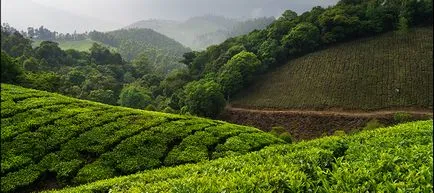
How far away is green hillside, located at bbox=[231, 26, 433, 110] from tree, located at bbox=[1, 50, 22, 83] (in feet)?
128

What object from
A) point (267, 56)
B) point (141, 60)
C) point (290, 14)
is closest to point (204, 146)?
point (267, 56)

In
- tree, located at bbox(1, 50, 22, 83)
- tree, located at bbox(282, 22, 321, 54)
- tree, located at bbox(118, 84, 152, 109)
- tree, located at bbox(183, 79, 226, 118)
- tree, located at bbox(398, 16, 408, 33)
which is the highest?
tree, located at bbox(398, 16, 408, 33)

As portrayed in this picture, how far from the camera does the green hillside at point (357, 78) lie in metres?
63.5

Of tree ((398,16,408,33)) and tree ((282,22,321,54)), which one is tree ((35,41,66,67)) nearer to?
tree ((282,22,321,54))

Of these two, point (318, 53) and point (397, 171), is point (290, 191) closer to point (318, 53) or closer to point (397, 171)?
point (397, 171)

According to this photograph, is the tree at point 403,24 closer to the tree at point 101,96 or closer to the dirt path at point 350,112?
the dirt path at point 350,112

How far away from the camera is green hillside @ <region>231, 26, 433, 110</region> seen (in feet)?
208

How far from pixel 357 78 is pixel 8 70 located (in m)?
53.9

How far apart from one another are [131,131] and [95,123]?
8.87 feet

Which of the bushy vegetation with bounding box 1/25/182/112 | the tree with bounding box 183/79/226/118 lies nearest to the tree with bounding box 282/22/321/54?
the tree with bounding box 183/79/226/118

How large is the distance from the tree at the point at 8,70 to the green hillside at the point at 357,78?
3890cm

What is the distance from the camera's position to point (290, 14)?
109062 millimetres

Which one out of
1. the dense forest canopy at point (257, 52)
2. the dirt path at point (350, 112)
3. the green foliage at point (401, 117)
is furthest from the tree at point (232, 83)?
the green foliage at point (401, 117)

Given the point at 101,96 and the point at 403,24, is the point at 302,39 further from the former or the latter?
the point at 101,96
